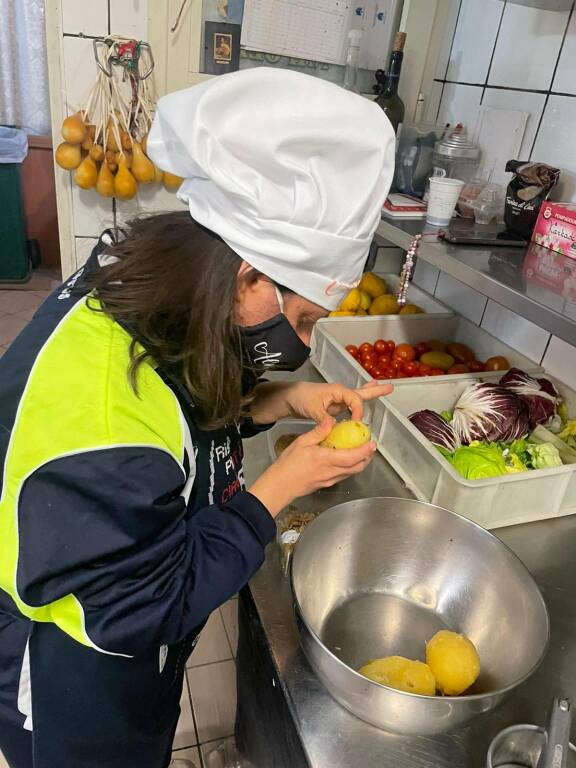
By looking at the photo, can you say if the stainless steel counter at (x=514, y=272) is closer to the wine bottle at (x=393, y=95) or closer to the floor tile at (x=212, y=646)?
the wine bottle at (x=393, y=95)

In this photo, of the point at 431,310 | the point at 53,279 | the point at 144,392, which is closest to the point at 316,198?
the point at 144,392

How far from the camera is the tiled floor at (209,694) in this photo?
1364mm

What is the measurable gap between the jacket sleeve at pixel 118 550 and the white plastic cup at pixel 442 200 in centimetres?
81

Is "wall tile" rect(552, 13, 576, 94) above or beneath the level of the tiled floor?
above

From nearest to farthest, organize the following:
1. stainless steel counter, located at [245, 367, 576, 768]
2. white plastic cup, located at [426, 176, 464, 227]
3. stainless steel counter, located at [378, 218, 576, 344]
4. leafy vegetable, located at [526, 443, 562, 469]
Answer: stainless steel counter, located at [245, 367, 576, 768], stainless steel counter, located at [378, 218, 576, 344], leafy vegetable, located at [526, 443, 562, 469], white plastic cup, located at [426, 176, 464, 227]

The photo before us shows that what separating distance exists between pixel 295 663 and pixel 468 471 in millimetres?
429

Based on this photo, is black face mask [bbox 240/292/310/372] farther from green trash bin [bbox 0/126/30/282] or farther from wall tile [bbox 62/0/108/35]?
green trash bin [bbox 0/126/30/282]

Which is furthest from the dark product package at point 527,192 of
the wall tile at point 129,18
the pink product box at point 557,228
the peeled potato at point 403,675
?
the wall tile at point 129,18

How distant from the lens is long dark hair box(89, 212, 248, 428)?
621mm

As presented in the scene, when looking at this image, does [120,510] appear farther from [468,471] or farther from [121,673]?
[468,471]

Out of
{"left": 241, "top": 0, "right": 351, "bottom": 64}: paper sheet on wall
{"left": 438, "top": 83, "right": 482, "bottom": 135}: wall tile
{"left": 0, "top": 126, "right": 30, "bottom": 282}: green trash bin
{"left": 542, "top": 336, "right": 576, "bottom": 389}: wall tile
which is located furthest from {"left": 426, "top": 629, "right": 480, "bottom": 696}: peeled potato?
{"left": 0, "top": 126, "right": 30, "bottom": 282}: green trash bin

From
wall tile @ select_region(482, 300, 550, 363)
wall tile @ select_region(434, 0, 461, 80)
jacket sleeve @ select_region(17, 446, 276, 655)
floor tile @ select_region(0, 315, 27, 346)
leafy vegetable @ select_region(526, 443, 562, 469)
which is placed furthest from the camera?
floor tile @ select_region(0, 315, 27, 346)

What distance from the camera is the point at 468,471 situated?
3.19 feet

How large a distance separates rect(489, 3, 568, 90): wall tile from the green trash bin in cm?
266
